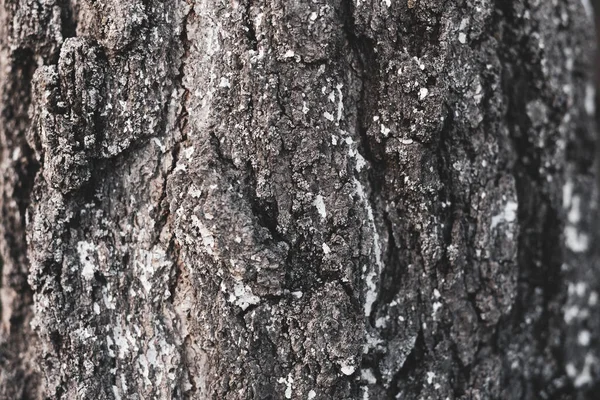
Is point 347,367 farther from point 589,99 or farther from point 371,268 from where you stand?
point 589,99

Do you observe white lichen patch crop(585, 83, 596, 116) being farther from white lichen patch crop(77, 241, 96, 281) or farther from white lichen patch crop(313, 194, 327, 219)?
white lichen patch crop(77, 241, 96, 281)

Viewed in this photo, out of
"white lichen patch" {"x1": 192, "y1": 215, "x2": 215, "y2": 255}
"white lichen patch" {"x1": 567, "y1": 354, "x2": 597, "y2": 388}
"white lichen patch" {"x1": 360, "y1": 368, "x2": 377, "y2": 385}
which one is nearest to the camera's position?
"white lichen patch" {"x1": 192, "y1": 215, "x2": 215, "y2": 255}

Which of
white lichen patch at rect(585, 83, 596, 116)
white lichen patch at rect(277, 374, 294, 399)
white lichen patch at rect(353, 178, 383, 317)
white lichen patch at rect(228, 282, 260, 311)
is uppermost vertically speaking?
white lichen patch at rect(585, 83, 596, 116)

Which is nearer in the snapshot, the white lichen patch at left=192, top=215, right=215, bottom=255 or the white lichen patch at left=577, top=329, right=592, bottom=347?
the white lichen patch at left=192, top=215, right=215, bottom=255

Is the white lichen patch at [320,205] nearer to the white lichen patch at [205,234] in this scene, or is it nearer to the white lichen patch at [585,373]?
the white lichen patch at [205,234]

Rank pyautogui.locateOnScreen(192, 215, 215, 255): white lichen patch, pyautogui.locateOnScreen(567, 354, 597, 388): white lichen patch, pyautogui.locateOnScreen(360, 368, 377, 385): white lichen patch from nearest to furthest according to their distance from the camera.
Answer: pyautogui.locateOnScreen(192, 215, 215, 255): white lichen patch, pyautogui.locateOnScreen(360, 368, 377, 385): white lichen patch, pyautogui.locateOnScreen(567, 354, 597, 388): white lichen patch

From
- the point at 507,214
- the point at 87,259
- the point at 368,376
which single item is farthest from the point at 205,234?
the point at 507,214

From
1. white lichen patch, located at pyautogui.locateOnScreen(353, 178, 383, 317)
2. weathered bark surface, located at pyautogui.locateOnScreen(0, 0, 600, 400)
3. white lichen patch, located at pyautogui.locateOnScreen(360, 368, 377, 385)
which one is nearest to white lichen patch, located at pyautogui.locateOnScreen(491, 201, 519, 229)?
weathered bark surface, located at pyautogui.locateOnScreen(0, 0, 600, 400)

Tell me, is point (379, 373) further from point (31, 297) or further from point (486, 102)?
point (31, 297)
